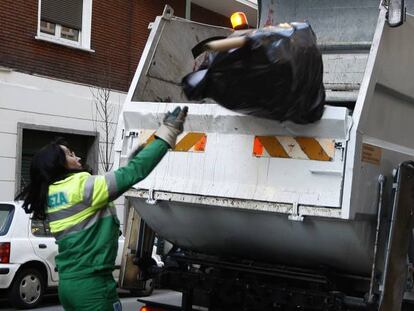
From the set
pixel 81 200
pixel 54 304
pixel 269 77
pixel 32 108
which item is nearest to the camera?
pixel 269 77

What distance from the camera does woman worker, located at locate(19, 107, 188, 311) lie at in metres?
3.59

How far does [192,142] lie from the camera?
4270mm

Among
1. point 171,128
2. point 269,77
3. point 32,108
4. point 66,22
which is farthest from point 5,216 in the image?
point 66,22

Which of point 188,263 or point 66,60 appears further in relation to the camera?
point 66,60

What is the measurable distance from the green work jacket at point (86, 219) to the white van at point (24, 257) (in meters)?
5.47

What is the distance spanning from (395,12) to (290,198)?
1.20 metres

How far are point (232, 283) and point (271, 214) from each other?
1.92 feet

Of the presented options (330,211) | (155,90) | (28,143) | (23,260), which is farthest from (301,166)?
(28,143)

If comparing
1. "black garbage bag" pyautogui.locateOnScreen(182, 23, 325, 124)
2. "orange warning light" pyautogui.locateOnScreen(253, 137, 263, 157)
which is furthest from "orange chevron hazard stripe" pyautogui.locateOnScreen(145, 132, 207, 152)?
"black garbage bag" pyautogui.locateOnScreen(182, 23, 325, 124)

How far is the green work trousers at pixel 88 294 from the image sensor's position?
361cm

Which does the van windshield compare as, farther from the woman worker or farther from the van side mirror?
the van side mirror

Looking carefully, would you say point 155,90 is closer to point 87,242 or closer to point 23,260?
point 87,242

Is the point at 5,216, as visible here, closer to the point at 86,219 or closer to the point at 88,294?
the point at 86,219

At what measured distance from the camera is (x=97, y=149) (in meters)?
15.9
